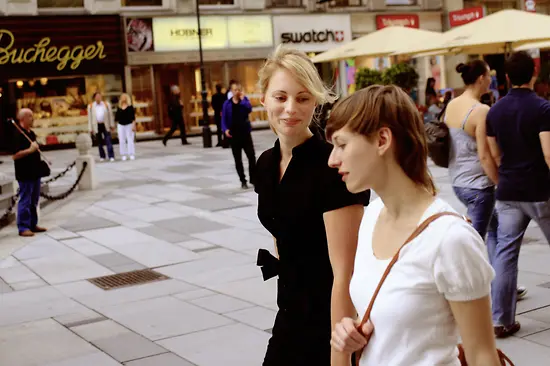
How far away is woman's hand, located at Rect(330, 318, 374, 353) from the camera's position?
222cm

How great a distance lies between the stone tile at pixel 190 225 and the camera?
37.8ft

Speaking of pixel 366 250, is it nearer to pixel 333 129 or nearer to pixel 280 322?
pixel 333 129

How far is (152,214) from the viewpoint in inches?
519

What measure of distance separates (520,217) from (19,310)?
4.69 meters

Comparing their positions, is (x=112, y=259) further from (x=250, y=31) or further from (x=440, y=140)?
(x=250, y=31)

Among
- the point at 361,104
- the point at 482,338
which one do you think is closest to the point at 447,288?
the point at 482,338

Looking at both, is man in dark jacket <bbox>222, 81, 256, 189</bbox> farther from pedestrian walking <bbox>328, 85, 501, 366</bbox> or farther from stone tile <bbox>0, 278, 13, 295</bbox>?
pedestrian walking <bbox>328, 85, 501, 366</bbox>

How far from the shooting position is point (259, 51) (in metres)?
32.3

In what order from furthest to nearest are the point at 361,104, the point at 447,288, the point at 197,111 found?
the point at 197,111, the point at 361,104, the point at 447,288

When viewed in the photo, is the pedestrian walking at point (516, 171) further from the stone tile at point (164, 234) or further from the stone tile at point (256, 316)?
the stone tile at point (164, 234)

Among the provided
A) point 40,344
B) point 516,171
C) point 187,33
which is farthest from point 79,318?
point 187,33

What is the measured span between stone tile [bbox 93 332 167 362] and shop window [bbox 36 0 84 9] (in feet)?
81.2

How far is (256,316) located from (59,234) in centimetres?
583

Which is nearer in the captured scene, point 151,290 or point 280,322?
point 280,322
